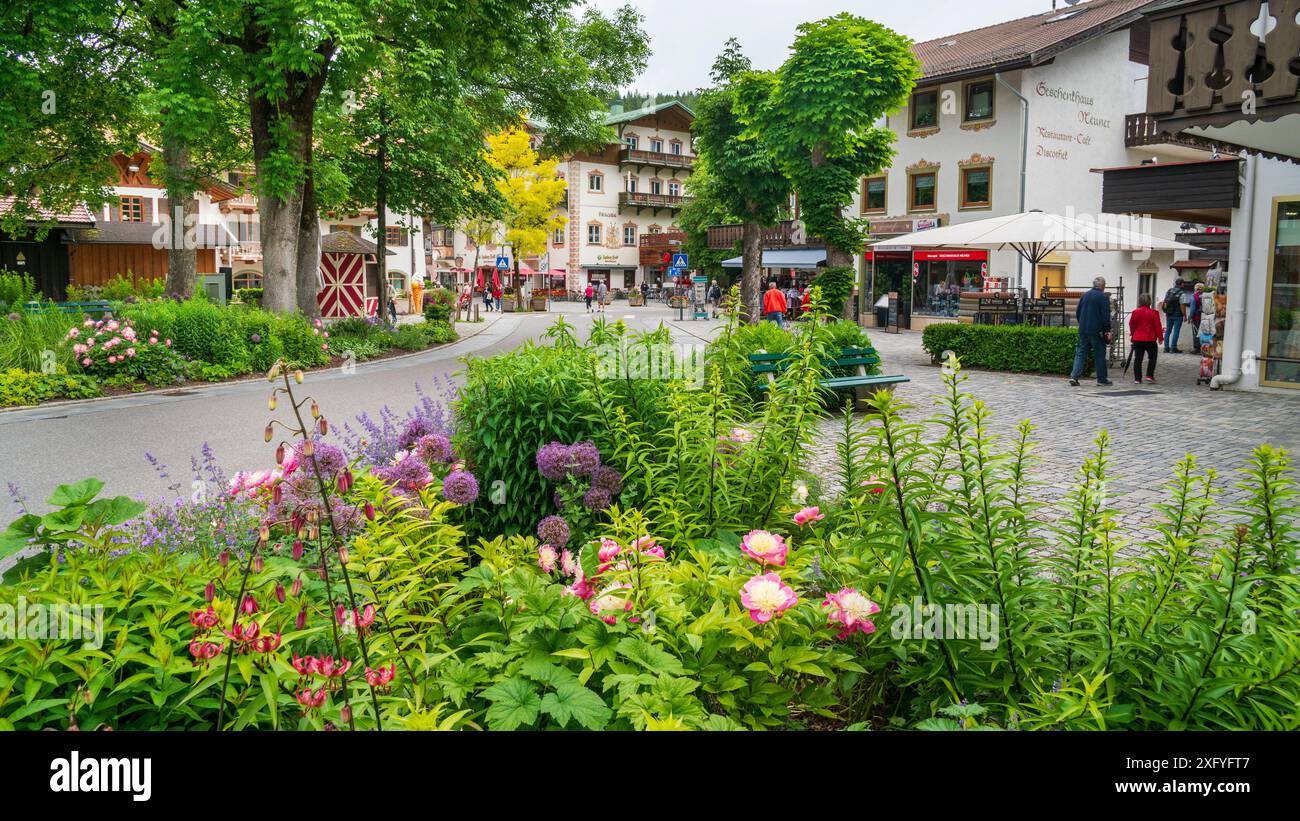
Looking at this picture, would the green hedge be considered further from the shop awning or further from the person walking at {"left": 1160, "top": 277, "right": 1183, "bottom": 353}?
the shop awning

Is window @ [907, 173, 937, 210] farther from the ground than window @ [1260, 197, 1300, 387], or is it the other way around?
window @ [907, 173, 937, 210]

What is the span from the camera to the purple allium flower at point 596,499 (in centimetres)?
439

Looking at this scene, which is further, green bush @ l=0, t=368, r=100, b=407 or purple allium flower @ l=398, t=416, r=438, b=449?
green bush @ l=0, t=368, r=100, b=407

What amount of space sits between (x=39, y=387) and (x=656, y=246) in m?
67.7

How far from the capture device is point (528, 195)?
58.2m

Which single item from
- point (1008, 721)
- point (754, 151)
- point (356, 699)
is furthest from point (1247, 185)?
point (754, 151)

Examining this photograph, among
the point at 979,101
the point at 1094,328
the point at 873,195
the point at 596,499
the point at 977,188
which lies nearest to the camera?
the point at 596,499

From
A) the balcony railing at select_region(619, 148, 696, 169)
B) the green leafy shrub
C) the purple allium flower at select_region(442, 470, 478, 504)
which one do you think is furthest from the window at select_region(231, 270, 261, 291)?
the purple allium flower at select_region(442, 470, 478, 504)

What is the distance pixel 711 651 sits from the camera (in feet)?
8.67

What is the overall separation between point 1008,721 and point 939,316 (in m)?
35.5

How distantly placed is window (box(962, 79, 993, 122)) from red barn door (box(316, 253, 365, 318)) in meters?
23.6

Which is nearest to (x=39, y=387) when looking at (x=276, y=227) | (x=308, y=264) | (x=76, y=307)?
(x=76, y=307)

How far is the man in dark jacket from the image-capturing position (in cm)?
1658

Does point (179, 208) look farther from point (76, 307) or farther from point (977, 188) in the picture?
point (977, 188)
